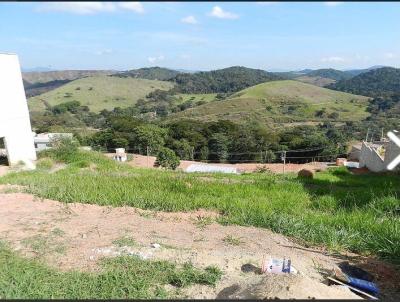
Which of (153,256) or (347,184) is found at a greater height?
(153,256)

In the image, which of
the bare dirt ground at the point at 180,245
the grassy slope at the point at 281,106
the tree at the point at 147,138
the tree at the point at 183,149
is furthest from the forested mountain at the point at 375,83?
the bare dirt ground at the point at 180,245

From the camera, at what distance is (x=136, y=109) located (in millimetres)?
100750

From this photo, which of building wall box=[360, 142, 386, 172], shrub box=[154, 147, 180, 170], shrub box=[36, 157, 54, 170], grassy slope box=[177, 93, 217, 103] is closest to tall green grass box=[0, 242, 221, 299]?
shrub box=[36, 157, 54, 170]

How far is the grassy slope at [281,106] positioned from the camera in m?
83.1

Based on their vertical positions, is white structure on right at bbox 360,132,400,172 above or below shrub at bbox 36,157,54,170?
below

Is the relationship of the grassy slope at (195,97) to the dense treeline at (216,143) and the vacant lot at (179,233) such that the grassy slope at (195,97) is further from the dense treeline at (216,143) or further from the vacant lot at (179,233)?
the vacant lot at (179,233)

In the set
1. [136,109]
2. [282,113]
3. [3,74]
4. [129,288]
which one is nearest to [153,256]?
[129,288]

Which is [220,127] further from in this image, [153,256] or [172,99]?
[172,99]

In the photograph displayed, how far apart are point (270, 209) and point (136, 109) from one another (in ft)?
315

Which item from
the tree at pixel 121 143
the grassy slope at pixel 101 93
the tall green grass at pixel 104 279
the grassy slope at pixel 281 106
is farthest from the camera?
the grassy slope at pixel 101 93

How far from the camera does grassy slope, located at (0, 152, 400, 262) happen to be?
574 centimetres

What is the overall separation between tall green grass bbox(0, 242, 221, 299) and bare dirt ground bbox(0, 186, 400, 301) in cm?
19

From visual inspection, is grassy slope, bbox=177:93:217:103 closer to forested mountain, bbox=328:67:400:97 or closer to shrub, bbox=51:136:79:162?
forested mountain, bbox=328:67:400:97

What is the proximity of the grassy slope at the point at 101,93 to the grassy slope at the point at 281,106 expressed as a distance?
30.5 m
